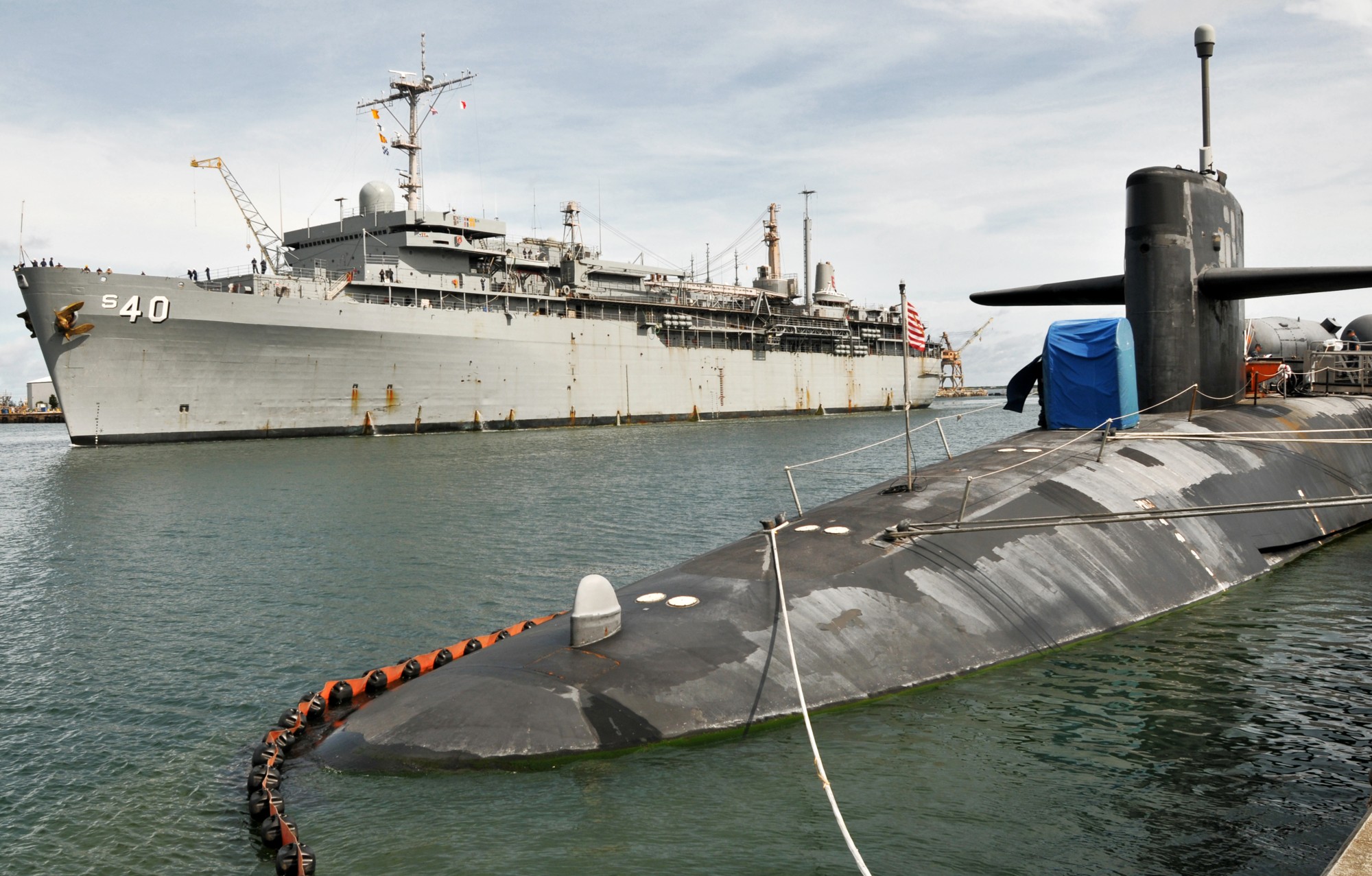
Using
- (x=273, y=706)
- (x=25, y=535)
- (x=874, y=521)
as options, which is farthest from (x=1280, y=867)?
(x=25, y=535)

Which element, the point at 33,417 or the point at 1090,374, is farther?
the point at 33,417

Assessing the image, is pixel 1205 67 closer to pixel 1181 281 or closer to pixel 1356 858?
pixel 1181 281

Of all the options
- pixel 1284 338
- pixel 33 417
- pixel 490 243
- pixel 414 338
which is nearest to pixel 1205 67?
pixel 1284 338

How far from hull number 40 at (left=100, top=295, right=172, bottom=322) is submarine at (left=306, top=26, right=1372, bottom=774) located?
3299 centimetres

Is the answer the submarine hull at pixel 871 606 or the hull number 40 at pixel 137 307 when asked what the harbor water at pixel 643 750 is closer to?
the submarine hull at pixel 871 606

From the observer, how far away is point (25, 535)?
64.0 ft

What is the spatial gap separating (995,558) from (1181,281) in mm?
7357

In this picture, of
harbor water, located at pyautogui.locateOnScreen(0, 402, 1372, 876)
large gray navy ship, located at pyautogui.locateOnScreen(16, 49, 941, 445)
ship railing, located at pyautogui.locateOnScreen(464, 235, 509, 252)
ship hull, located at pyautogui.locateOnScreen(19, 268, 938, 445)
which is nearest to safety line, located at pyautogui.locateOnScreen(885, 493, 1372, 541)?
harbor water, located at pyautogui.locateOnScreen(0, 402, 1372, 876)

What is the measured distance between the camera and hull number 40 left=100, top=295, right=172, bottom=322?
121ft

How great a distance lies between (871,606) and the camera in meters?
8.02

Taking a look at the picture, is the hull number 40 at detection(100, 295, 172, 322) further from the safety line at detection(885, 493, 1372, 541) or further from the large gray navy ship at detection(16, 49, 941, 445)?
the safety line at detection(885, 493, 1372, 541)

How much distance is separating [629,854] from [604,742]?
0.86 meters

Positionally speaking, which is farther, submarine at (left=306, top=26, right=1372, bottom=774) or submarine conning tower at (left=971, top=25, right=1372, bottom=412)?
submarine conning tower at (left=971, top=25, right=1372, bottom=412)

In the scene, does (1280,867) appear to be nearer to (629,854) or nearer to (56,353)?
(629,854)
